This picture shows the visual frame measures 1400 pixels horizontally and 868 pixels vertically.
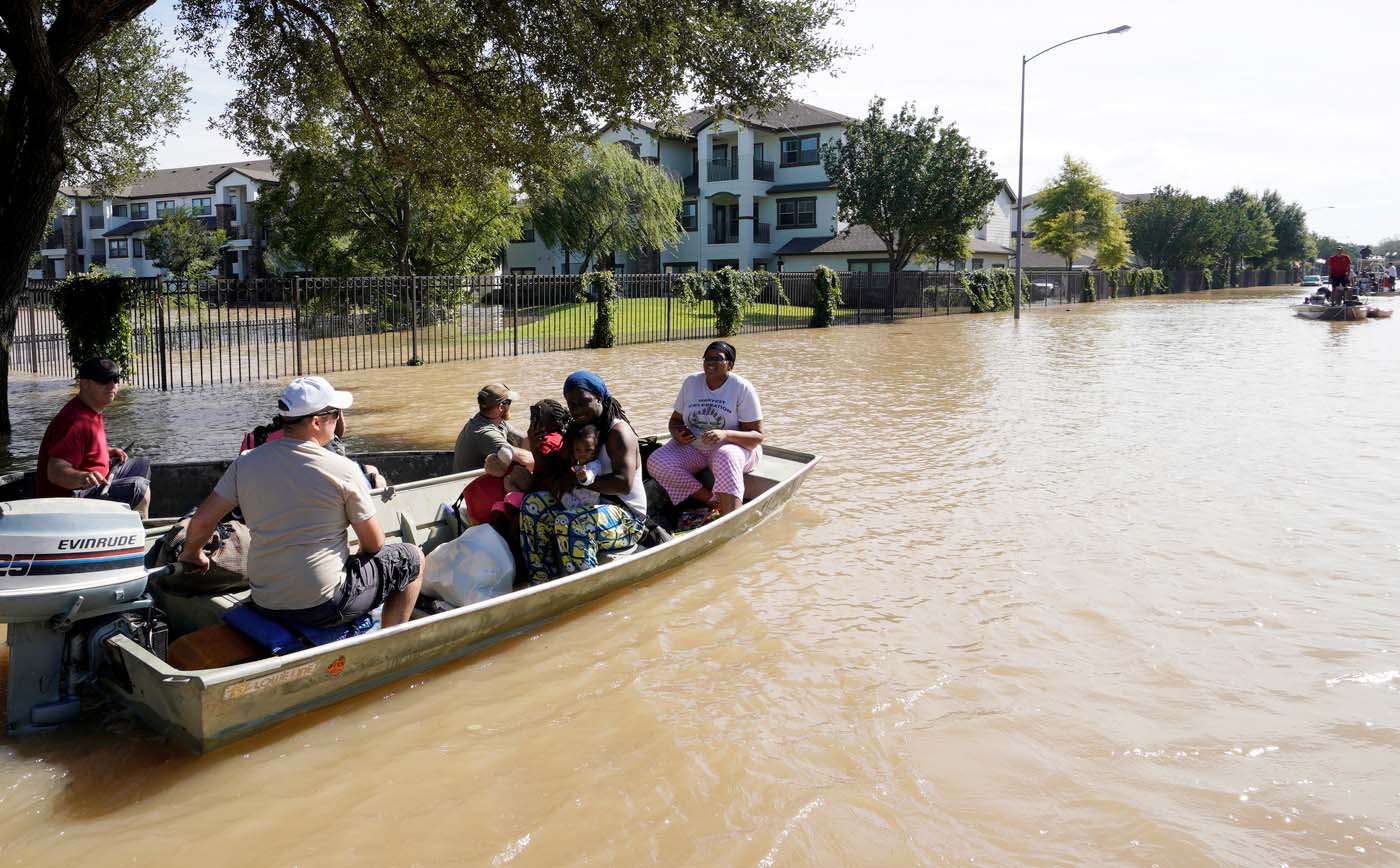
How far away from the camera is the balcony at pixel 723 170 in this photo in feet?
170

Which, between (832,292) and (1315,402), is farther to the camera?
(832,292)

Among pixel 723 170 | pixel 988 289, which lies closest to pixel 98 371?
pixel 988 289

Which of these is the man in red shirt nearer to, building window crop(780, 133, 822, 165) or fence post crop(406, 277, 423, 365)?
fence post crop(406, 277, 423, 365)

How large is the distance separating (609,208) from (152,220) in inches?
1850

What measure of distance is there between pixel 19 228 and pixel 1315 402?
18.1 m

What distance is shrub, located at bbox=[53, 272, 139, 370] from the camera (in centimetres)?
1730

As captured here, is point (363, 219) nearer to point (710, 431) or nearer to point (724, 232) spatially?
point (724, 232)

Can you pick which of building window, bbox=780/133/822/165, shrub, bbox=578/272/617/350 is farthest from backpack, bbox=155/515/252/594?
building window, bbox=780/133/822/165

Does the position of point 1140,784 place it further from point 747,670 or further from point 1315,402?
point 1315,402

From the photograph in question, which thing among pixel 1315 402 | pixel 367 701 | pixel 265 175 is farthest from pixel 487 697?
pixel 265 175

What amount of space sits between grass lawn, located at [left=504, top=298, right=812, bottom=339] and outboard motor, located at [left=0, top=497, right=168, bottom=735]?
2215 centimetres

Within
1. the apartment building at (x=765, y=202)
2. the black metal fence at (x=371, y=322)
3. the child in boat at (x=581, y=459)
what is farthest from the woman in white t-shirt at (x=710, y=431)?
the apartment building at (x=765, y=202)

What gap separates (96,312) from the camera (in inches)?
687

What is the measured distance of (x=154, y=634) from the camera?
4973 mm
